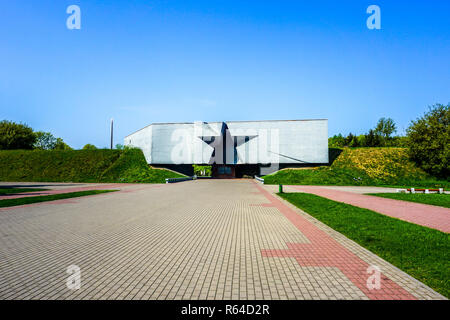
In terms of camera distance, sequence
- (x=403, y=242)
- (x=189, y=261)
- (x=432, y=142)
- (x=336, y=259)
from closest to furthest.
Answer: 1. (x=189, y=261)
2. (x=336, y=259)
3. (x=403, y=242)
4. (x=432, y=142)

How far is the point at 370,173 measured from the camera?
37.6 metres

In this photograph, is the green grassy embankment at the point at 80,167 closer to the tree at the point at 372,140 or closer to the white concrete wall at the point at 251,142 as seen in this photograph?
the white concrete wall at the point at 251,142

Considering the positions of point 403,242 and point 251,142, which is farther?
point 251,142

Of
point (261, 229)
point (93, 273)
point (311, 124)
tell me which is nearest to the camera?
point (93, 273)

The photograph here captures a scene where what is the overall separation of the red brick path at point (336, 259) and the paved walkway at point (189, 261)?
0.02 m

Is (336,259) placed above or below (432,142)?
below

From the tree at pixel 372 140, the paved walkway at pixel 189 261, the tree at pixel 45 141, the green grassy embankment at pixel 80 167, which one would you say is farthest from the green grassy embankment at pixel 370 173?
the tree at pixel 45 141

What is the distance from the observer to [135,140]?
53188mm

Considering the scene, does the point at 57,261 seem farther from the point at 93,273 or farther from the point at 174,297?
the point at 174,297

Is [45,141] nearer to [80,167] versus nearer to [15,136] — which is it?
[15,136]

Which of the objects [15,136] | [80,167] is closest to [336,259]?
[80,167]

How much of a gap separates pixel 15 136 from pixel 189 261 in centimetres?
7185
